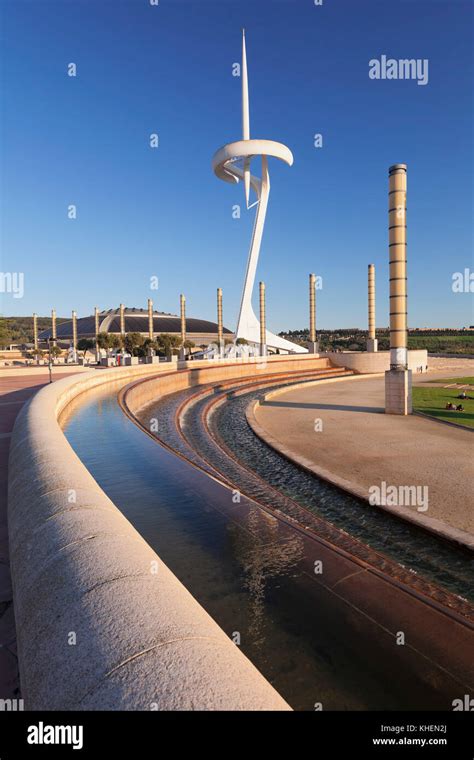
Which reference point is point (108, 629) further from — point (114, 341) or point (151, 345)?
point (114, 341)

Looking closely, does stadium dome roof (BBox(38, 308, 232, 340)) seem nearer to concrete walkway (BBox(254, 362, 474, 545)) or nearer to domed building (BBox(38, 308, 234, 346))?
domed building (BBox(38, 308, 234, 346))

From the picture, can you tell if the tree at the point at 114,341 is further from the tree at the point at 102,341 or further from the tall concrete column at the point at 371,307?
the tall concrete column at the point at 371,307

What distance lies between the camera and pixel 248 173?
51469 mm

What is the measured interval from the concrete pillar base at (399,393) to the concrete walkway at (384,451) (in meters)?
0.65

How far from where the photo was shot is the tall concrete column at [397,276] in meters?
17.0

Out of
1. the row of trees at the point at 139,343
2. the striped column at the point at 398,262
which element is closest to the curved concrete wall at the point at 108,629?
the striped column at the point at 398,262

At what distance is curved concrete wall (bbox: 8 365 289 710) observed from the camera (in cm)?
165

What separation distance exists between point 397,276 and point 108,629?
59.2 feet

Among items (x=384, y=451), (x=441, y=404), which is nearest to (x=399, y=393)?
(x=441, y=404)

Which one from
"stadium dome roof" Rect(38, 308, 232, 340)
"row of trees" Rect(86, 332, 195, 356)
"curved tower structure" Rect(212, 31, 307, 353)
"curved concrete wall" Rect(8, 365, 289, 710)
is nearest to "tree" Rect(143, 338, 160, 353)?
"row of trees" Rect(86, 332, 195, 356)

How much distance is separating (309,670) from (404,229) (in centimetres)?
1797

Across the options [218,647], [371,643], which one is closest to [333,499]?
[371,643]
